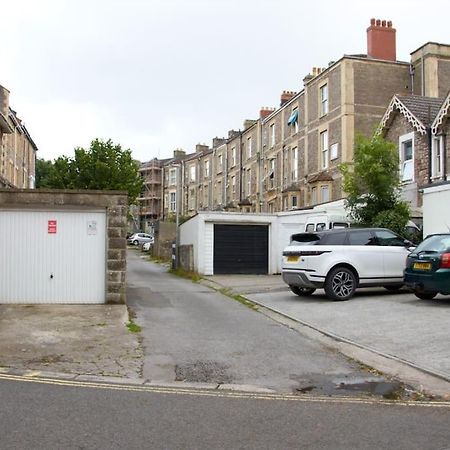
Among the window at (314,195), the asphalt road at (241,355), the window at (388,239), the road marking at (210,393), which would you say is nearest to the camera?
the road marking at (210,393)

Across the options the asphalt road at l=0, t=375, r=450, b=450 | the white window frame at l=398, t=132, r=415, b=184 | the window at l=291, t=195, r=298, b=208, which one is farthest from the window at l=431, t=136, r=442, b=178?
the asphalt road at l=0, t=375, r=450, b=450

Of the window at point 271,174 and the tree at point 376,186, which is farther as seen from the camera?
the window at point 271,174

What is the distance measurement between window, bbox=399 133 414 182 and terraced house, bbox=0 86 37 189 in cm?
1877

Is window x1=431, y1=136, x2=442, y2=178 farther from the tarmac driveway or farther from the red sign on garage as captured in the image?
the red sign on garage

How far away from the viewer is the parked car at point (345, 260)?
14844mm

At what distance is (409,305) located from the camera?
13.3 m

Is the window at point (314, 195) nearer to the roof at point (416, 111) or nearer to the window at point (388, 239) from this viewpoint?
the roof at point (416, 111)

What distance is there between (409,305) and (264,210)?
30831 millimetres

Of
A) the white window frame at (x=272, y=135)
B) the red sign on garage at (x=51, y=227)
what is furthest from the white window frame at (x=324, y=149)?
the red sign on garage at (x=51, y=227)

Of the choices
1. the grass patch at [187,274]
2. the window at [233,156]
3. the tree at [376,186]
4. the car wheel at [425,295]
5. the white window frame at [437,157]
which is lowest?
the grass patch at [187,274]

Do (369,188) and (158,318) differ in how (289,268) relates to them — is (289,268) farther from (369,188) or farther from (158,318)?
(369,188)

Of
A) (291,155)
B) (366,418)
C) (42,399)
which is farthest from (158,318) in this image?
(291,155)

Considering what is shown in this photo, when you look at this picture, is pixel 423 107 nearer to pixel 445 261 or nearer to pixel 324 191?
pixel 324 191

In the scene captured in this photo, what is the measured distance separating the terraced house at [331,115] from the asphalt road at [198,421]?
65.8 feet
